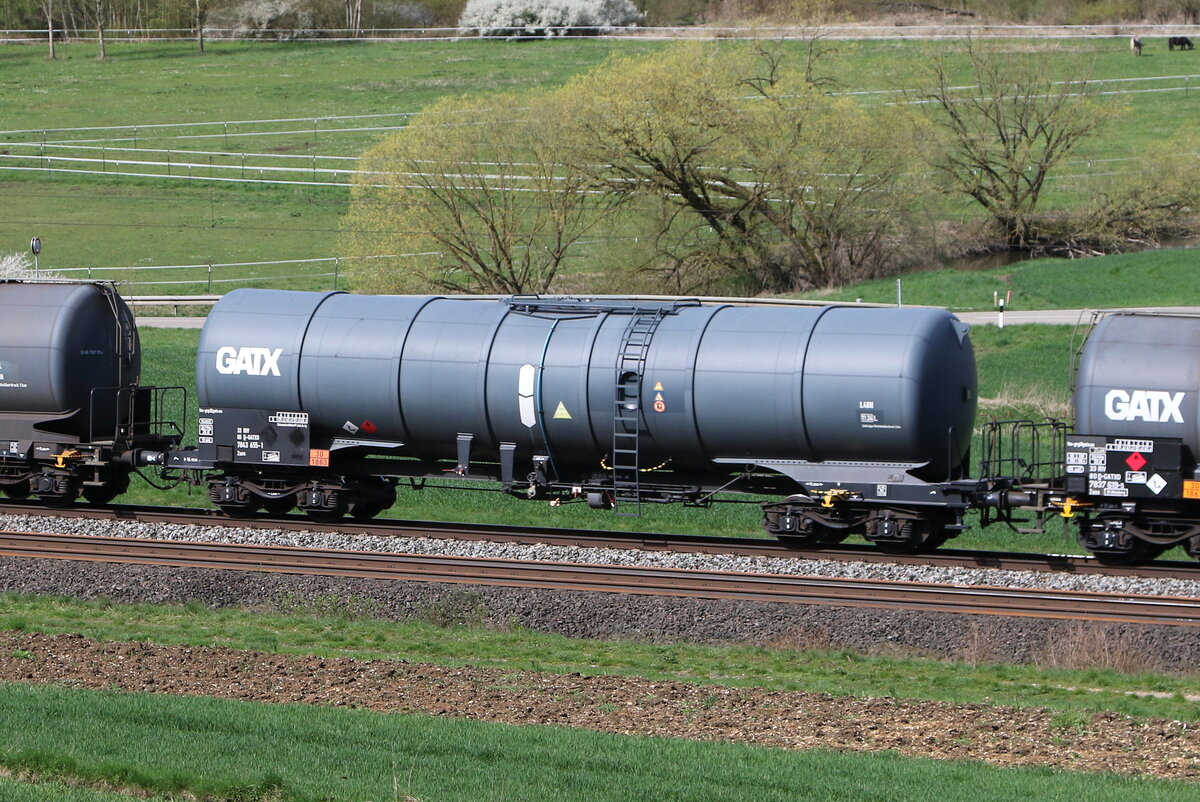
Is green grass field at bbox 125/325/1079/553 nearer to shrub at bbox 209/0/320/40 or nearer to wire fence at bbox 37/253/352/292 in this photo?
wire fence at bbox 37/253/352/292

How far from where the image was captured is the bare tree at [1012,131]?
58.8m

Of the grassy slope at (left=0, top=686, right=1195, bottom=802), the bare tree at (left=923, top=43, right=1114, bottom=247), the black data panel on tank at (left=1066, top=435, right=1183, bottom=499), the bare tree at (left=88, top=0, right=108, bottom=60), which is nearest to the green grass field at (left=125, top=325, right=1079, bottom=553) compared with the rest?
the black data panel on tank at (left=1066, top=435, right=1183, bottom=499)

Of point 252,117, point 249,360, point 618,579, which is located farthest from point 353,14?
point 618,579

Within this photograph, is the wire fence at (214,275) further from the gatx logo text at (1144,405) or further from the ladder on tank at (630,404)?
the gatx logo text at (1144,405)

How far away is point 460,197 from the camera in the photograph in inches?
1981

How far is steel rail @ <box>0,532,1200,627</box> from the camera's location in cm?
1742

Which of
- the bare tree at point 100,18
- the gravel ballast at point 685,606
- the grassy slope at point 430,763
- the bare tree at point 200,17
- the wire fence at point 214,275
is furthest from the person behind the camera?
the bare tree at point 200,17

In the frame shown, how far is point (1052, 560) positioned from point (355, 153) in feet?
197

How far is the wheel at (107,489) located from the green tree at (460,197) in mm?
24022

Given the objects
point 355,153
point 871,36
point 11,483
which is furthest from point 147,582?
point 871,36

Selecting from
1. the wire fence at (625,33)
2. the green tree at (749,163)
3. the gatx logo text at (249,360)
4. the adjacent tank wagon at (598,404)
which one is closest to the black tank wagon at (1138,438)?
the adjacent tank wagon at (598,404)

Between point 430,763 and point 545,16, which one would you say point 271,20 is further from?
point 430,763

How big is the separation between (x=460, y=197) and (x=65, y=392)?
27.5 m

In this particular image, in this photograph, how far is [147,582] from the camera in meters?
19.3
